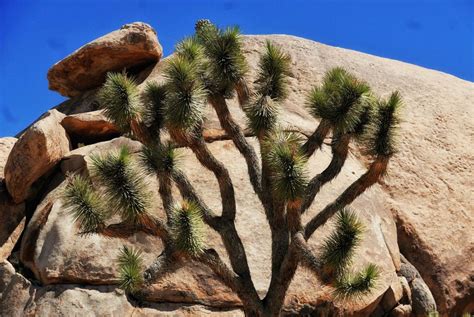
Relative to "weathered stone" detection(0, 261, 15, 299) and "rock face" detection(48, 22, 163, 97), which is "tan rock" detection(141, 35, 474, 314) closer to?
"rock face" detection(48, 22, 163, 97)

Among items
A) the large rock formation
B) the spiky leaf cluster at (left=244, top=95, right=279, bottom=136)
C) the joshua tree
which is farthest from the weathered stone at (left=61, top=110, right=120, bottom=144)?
the spiky leaf cluster at (left=244, top=95, right=279, bottom=136)

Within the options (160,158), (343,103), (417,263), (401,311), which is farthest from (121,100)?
(417,263)

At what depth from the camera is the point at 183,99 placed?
10453 millimetres

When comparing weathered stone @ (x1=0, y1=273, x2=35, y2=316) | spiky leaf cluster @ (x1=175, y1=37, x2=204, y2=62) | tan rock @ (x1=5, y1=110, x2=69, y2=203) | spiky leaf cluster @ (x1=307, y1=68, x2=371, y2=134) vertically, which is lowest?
weathered stone @ (x1=0, y1=273, x2=35, y2=316)

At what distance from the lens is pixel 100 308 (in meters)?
12.2

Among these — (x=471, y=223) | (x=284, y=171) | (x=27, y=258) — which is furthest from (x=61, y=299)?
(x=471, y=223)

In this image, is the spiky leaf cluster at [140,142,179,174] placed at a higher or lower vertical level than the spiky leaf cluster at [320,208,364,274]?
higher

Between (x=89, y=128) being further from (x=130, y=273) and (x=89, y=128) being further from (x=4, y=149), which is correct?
(x=130, y=273)

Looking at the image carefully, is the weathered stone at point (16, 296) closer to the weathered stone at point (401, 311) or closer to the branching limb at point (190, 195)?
the branching limb at point (190, 195)

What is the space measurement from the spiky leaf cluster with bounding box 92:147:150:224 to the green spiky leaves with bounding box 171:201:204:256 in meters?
0.54

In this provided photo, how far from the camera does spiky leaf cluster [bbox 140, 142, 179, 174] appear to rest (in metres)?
10.8

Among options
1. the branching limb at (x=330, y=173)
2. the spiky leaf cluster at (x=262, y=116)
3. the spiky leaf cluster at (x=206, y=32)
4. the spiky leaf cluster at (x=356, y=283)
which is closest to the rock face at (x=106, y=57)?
the spiky leaf cluster at (x=206, y=32)

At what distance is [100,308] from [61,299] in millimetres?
708

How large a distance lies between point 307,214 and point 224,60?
160 inches
